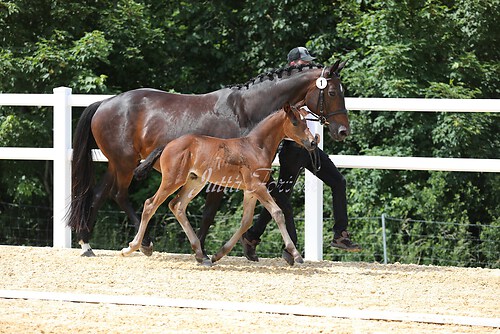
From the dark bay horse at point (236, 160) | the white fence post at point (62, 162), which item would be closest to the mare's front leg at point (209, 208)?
the dark bay horse at point (236, 160)

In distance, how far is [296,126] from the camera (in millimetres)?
8281

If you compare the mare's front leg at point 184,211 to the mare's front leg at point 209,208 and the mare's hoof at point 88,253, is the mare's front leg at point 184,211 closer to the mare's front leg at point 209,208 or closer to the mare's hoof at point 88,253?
the mare's front leg at point 209,208

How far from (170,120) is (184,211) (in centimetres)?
100

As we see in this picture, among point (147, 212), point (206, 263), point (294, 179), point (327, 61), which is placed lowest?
point (206, 263)

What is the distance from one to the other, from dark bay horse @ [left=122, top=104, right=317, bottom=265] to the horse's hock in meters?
0.47

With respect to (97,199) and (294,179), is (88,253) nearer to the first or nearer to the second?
(97,199)

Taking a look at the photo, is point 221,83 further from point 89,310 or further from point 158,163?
point 89,310

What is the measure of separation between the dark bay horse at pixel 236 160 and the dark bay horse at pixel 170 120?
328 mm

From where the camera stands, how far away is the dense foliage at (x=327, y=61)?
13156 mm

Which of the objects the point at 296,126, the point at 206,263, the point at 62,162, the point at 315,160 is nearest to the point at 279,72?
the point at 296,126

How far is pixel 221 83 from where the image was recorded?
15.9 metres

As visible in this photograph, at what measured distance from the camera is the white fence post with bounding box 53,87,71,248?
10078 mm

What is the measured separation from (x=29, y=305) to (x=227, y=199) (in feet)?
26.8

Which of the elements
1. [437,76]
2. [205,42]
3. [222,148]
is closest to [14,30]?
[205,42]
